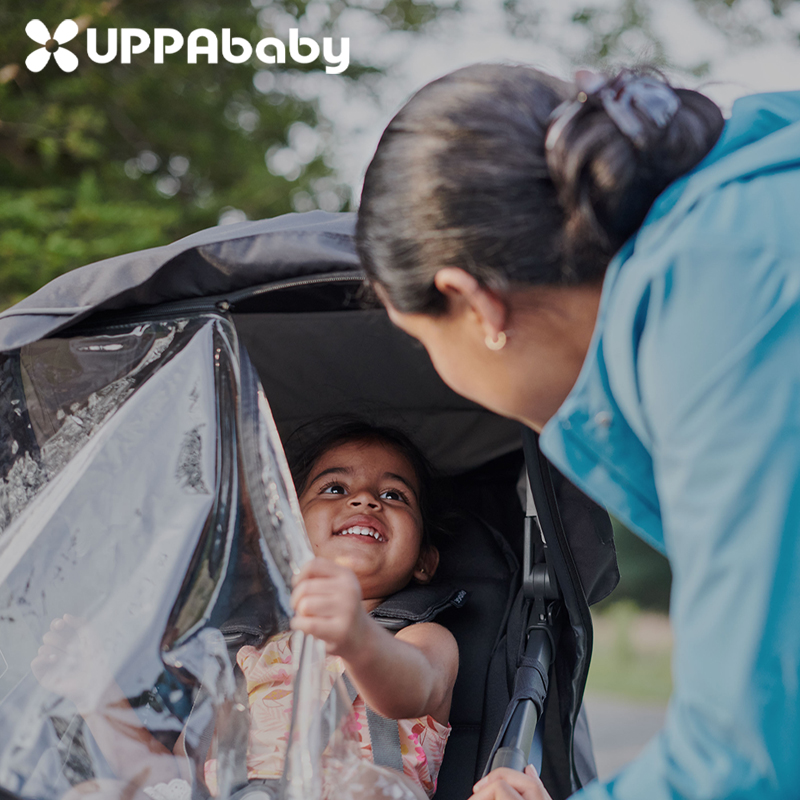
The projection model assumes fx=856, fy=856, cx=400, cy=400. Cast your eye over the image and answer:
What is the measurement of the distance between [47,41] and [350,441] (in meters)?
4.28

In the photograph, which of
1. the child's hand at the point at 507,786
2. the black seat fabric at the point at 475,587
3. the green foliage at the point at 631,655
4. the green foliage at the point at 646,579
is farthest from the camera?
the green foliage at the point at 646,579

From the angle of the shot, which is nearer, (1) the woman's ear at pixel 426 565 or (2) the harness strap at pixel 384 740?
(2) the harness strap at pixel 384 740

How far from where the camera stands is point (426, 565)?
2.15 metres

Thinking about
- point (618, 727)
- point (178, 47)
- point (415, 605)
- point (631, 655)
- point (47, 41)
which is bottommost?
point (631, 655)

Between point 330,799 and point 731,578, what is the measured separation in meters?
0.67

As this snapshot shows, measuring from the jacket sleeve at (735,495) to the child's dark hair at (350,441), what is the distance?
4.49 ft

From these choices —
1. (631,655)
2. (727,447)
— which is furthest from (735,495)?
(631,655)

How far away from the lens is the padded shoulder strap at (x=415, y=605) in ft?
6.14

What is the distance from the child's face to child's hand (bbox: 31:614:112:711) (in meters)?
0.75

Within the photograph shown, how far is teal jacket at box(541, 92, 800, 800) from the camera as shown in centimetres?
72

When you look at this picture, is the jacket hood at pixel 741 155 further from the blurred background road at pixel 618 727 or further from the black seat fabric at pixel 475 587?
the blurred background road at pixel 618 727

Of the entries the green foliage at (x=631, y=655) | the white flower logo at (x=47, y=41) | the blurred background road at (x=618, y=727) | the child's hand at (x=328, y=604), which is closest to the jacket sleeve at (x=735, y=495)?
the child's hand at (x=328, y=604)

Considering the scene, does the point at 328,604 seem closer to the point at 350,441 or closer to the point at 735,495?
the point at 735,495

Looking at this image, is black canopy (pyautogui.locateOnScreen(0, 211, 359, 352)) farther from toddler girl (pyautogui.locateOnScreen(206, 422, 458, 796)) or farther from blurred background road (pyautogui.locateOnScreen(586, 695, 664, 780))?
blurred background road (pyautogui.locateOnScreen(586, 695, 664, 780))
